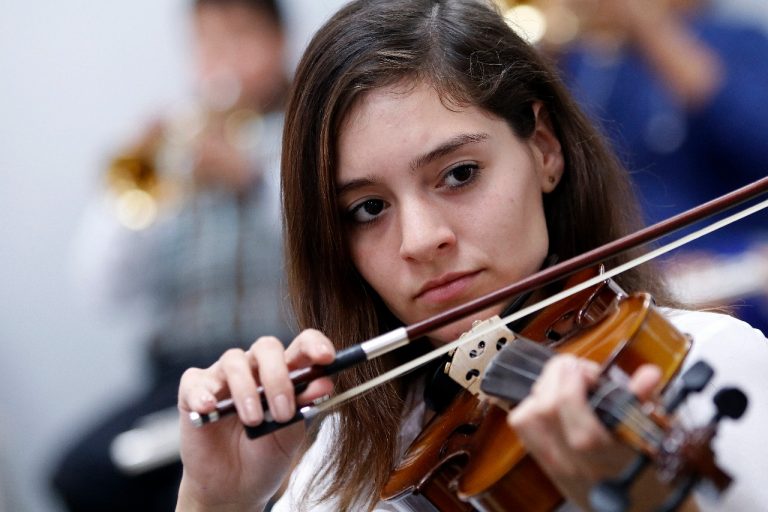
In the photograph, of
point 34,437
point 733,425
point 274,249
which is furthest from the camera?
point 34,437

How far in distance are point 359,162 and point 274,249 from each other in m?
1.10

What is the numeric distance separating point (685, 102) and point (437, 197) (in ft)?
3.08

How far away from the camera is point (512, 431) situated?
0.80 m

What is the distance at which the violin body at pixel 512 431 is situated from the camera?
749 mm

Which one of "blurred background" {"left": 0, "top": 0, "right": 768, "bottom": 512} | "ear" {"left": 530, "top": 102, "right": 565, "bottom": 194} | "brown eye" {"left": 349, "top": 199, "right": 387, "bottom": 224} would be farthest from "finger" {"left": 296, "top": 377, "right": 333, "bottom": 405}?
"blurred background" {"left": 0, "top": 0, "right": 768, "bottom": 512}

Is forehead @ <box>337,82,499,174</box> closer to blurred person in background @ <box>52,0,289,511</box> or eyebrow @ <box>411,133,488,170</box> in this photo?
eyebrow @ <box>411,133,488,170</box>

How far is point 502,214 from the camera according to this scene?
1.00m

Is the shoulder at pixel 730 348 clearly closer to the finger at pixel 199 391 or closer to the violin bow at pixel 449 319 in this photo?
the violin bow at pixel 449 319

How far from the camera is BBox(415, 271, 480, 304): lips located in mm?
990

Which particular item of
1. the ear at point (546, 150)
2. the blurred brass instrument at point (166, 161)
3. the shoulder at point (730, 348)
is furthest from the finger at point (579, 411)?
the blurred brass instrument at point (166, 161)

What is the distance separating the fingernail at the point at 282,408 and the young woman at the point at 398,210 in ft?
0.12

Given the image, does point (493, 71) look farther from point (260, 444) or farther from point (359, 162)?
point (260, 444)

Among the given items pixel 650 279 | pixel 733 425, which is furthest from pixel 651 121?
pixel 733 425

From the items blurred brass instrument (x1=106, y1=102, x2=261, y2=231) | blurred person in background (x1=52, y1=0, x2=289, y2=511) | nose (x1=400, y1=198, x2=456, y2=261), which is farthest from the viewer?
blurred brass instrument (x1=106, y1=102, x2=261, y2=231)
